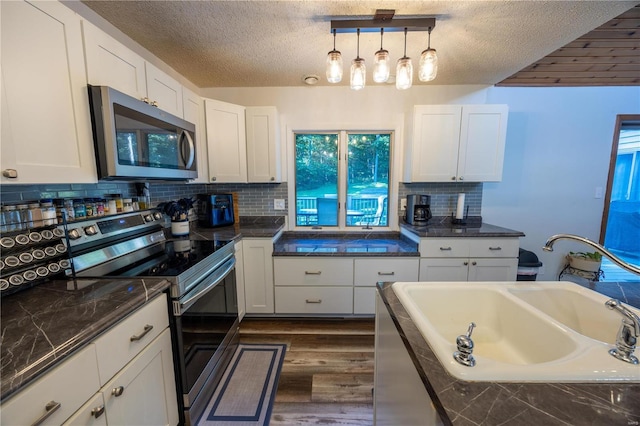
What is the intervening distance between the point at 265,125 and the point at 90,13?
1340mm

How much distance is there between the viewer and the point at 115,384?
0.91 metres

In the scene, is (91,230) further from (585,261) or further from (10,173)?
(585,261)

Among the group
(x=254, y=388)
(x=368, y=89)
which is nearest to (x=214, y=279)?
(x=254, y=388)

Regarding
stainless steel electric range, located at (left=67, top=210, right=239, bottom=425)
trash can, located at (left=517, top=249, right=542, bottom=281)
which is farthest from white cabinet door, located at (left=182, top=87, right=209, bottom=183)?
trash can, located at (left=517, top=249, right=542, bottom=281)

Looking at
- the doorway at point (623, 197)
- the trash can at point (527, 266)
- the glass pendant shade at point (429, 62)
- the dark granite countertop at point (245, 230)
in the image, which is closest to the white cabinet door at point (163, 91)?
the dark granite countertop at point (245, 230)

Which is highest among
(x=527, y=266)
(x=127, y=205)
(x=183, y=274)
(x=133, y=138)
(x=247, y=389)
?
(x=133, y=138)

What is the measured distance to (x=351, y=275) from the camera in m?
2.30

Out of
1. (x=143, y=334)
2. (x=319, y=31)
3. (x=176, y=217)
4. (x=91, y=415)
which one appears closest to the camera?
(x=91, y=415)

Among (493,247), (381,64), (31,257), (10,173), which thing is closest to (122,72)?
(10,173)

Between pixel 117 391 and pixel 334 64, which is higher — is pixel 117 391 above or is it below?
below

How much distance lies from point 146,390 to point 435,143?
2.76 m

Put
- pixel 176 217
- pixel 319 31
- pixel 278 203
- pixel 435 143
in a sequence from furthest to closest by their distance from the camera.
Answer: pixel 278 203
pixel 435 143
pixel 176 217
pixel 319 31

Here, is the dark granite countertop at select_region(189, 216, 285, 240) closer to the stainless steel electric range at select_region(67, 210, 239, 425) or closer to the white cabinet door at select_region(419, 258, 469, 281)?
the stainless steel electric range at select_region(67, 210, 239, 425)

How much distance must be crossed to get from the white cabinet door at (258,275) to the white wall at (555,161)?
2493mm
